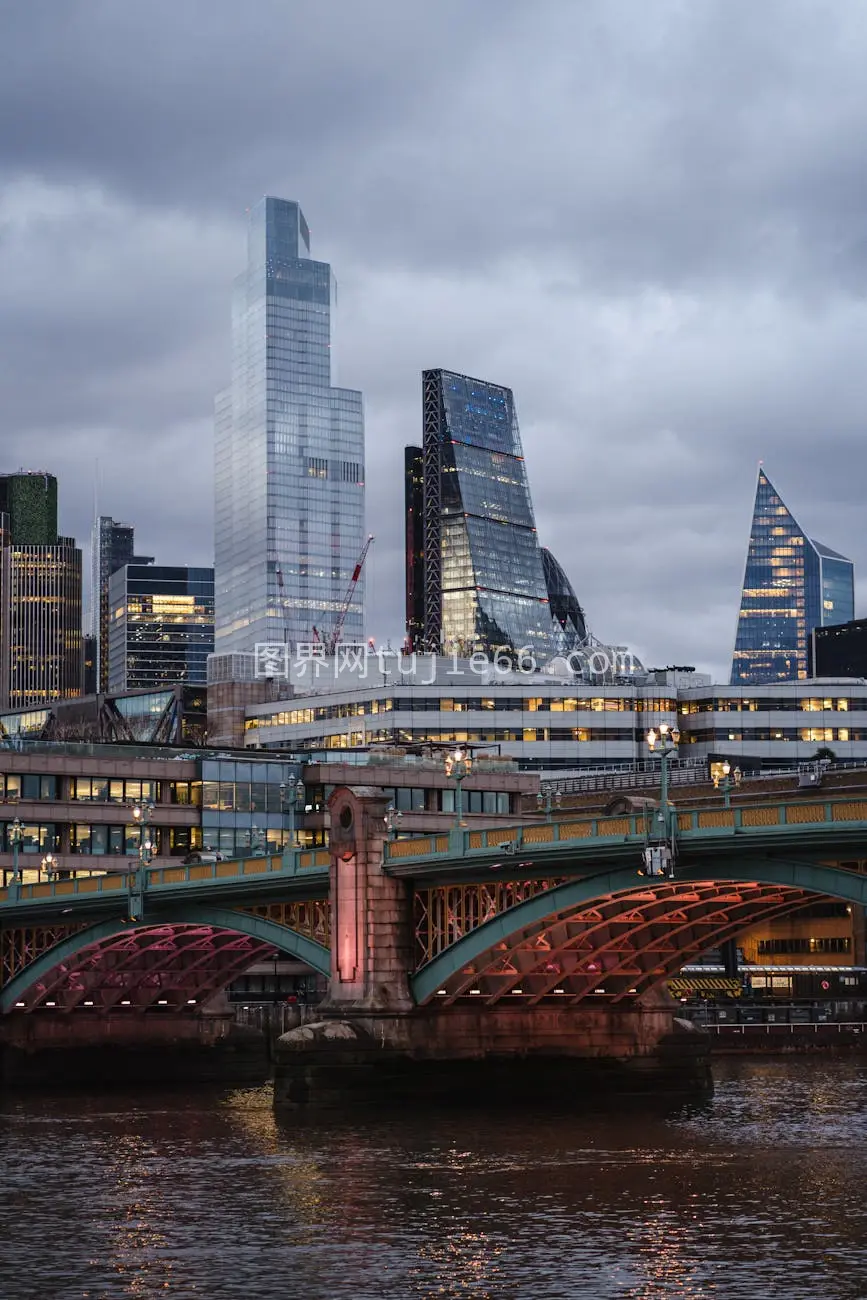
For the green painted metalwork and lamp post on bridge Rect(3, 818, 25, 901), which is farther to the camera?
lamp post on bridge Rect(3, 818, 25, 901)

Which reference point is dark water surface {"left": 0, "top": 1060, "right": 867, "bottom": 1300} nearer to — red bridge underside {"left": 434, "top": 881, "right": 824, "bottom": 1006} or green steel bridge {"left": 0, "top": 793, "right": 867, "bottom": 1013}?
red bridge underside {"left": 434, "top": 881, "right": 824, "bottom": 1006}

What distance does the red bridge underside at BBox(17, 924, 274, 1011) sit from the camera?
4675 inches

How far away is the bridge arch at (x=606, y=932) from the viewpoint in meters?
82.1

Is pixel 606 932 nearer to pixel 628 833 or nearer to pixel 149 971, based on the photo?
pixel 628 833

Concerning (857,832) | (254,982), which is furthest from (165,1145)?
(254,982)

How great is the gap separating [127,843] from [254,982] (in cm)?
1520

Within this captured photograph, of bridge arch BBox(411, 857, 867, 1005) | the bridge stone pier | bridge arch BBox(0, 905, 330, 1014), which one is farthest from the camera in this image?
bridge arch BBox(0, 905, 330, 1014)

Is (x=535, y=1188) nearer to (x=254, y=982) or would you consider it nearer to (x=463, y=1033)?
(x=463, y=1033)

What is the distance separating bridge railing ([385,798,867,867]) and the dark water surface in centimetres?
1113

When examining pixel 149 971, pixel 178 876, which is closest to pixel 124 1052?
pixel 149 971

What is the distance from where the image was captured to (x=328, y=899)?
319ft

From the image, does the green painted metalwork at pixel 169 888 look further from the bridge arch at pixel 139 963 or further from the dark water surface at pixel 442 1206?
the dark water surface at pixel 442 1206

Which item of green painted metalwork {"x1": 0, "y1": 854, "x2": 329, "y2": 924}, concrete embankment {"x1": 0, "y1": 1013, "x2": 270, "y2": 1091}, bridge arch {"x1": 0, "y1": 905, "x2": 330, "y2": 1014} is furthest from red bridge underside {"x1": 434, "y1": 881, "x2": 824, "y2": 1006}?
concrete embankment {"x1": 0, "y1": 1013, "x2": 270, "y2": 1091}

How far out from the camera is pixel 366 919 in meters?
92.4
